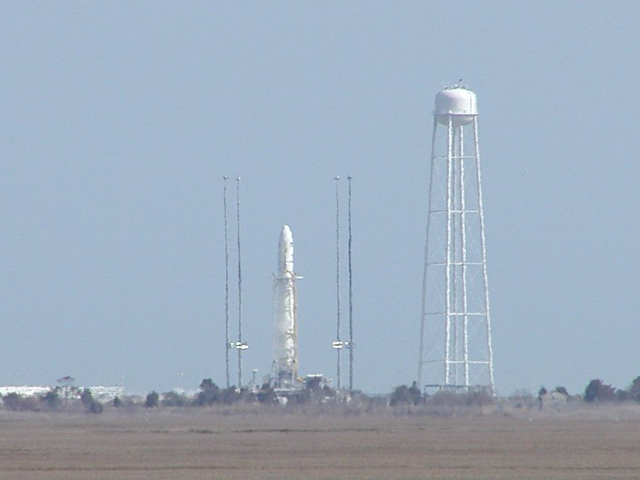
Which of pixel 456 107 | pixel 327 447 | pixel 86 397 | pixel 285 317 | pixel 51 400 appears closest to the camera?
pixel 327 447

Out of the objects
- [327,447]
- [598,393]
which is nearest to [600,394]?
[598,393]

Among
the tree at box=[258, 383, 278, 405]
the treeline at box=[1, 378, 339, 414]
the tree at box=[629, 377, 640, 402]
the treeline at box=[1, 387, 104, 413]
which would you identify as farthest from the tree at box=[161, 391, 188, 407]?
the tree at box=[629, 377, 640, 402]

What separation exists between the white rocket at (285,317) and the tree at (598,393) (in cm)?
2048

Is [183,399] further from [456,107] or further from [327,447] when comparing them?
[327,447]

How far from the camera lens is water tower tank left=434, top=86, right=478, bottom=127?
4732 inches

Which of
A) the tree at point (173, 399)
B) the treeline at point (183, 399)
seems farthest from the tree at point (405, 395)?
the tree at point (173, 399)

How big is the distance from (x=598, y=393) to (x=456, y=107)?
94.2 ft

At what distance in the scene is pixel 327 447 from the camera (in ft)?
258

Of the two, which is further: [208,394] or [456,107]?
[208,394]

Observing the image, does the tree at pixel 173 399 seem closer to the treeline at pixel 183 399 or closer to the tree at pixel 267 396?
the treeline at pixel 183 399

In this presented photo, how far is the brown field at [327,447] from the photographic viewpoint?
208 feet

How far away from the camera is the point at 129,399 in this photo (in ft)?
480

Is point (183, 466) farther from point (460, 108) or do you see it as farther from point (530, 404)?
point (530, 404)

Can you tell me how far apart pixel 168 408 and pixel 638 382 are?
33.6m
